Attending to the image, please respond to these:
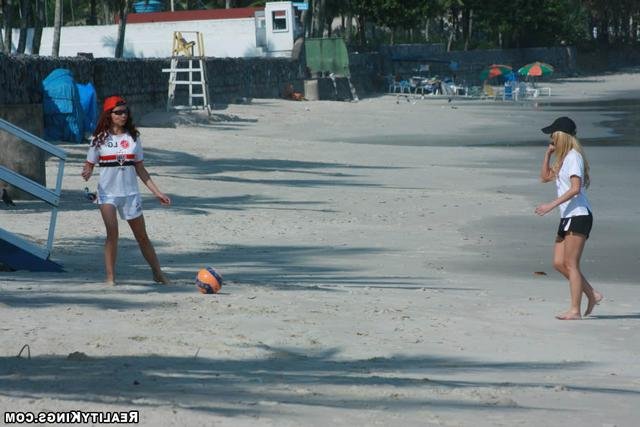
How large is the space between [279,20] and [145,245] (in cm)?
5176

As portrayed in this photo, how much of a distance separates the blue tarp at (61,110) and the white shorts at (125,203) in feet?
57.6

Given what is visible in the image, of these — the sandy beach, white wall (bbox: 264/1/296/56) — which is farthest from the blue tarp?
white wall (bbox: 264/1/296/56)

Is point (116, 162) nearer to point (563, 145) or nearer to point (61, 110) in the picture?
point (563, 145)

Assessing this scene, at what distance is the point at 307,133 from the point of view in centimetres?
3728

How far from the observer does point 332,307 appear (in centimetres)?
1006

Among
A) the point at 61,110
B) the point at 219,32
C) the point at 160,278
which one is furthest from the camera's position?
the point at 219,32

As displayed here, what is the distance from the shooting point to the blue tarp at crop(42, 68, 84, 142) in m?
27.5

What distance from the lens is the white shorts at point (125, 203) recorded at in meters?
10.3

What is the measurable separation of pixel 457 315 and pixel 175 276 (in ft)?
9.76

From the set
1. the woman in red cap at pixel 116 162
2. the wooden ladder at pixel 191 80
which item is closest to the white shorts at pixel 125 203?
the woman in red cap at pixel 116 162

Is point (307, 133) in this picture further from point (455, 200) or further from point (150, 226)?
point (150, 226)

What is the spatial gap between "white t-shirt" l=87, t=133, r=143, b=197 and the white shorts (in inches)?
1.3

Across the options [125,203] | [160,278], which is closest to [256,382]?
[125,203]

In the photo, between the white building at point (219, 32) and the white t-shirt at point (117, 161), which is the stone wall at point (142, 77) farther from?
the white t-shirt at point (117, 161)
